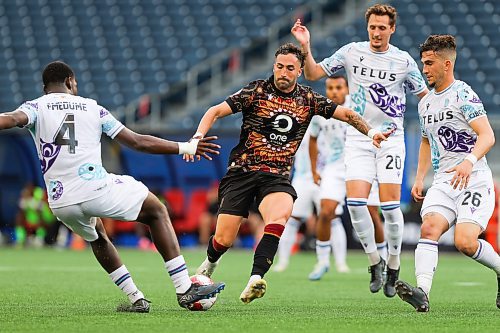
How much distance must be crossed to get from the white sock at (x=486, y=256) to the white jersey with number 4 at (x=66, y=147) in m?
3.15

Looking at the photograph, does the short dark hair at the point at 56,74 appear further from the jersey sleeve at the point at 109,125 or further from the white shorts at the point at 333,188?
the white shorts at the point at 333,188

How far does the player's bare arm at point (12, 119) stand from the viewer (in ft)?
23.5

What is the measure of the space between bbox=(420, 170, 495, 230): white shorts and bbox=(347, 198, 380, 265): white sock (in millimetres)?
1982

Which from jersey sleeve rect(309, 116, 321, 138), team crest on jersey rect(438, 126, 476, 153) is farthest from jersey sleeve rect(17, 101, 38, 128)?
jersey sleeve rect(309, 116, 321, 138)

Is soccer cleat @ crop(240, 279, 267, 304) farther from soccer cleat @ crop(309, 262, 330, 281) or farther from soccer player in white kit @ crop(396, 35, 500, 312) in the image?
soccer cleat @ crop(309, 262, 330, 281)

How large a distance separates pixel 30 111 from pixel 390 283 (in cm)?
445

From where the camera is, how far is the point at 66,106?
763 cm

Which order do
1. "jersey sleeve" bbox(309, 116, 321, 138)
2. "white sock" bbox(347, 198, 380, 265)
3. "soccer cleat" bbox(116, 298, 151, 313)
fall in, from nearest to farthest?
1. "soccer cleat" bbox(116, 298, 151, 313)
2. "white sock" bbox(347, 198, 380, 265)
3. "jersey sleeve" bbox(309, 116, 321, 138)

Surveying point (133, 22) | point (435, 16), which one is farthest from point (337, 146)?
point (133, 22)

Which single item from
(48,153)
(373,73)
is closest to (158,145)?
(48,153)

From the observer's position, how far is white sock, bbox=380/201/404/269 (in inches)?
408

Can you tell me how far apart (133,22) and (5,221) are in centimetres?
790

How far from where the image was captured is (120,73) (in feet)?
92.5

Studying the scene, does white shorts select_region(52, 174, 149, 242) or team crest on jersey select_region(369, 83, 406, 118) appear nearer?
white shorts select_region(52, 174, 149, 242)
